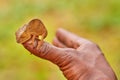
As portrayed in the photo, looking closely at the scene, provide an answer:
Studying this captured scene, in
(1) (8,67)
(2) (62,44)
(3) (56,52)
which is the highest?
(3) (56,52)

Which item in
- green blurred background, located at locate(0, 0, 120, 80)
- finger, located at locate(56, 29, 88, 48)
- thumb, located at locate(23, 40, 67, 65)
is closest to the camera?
thumb, located at locate(23, 40, 67, 65)

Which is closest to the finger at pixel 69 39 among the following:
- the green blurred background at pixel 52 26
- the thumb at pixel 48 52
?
the thumb at pixel 48 52

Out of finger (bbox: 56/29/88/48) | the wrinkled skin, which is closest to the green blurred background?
finger (bbox: 56/29/88/48)

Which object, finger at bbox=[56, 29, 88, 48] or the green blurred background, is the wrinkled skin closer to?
finger at bbox=[56, 29, 88, 48]

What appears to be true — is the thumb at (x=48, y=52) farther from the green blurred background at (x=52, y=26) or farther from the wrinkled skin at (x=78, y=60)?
the green blurred background at (x=52, y=26)

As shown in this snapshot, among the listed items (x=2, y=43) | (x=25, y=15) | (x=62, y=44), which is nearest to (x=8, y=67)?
(x=2, y=43)

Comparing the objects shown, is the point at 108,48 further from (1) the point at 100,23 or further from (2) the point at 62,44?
(2) the point at 62,44

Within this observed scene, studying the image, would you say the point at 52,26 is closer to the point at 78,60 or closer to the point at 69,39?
the point at 69,39
